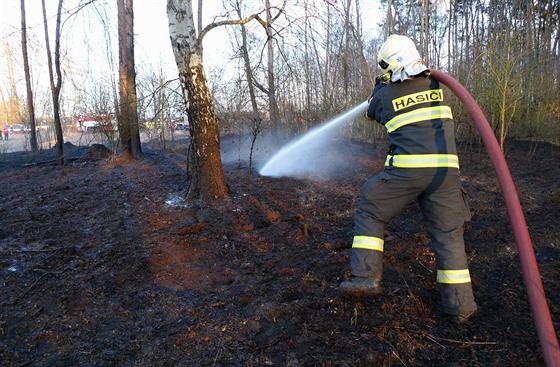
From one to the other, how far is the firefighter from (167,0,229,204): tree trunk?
10.9ft

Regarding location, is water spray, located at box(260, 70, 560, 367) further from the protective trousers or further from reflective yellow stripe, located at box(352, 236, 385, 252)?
reflective yellow stripe, located at box(352, 236, 385, 252)

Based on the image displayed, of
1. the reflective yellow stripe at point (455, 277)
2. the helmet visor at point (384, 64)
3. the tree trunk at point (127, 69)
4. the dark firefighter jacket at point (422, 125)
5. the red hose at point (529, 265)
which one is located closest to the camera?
the red hose at point (529, 265)

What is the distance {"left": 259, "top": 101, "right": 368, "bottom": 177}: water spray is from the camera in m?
8.58

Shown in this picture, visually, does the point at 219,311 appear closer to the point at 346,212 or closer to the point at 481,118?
the point at 481,118

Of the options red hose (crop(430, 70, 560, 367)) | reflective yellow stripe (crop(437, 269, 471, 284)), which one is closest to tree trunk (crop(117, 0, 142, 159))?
reflective yellow stripe (crop(437, 269, 471, 284))

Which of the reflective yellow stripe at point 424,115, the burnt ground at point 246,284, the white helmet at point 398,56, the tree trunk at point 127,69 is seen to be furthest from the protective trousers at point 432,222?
the tree trunk at point 127,69

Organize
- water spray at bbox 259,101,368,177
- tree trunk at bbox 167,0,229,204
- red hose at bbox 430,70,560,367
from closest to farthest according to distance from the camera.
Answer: red hose at bbox 430,70,560,367 → tree trunk at bbox 167,0,229,204 → water spray at bbox 259,101,368,177

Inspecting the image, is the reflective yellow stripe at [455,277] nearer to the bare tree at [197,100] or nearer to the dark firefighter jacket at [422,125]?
the dark firefighter jacket at [422,125]

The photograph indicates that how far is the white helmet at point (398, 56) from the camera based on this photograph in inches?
108

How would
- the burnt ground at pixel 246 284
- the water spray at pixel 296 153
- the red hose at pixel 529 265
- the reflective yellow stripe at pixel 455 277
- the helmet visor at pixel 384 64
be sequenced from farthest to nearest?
1. the water spray at pixel 296 153
2. the helmet visor at pixel 384 64
3. the reflective yellow stripe at pixel 455 277
4. the burnt ground at pixel 246 284
5. the red hose at pixel 529 265

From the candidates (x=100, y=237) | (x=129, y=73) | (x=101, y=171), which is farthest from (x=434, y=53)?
(x=100, y=237)

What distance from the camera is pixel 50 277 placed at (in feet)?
11.9

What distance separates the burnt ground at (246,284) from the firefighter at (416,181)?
32 cm

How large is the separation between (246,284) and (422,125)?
1.93 m
